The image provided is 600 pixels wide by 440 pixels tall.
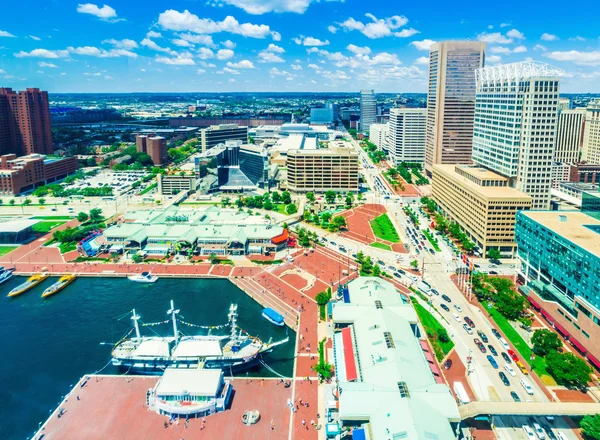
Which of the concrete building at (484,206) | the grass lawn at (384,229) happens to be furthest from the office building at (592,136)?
the grass lawn at (384,229)

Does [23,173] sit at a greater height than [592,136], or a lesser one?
lesser

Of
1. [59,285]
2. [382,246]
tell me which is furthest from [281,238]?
[59,285]

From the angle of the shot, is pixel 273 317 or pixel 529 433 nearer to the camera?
pixel 529 433

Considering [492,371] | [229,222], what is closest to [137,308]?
[229,222]

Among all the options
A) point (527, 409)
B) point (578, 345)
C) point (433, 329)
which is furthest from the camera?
point (433, 329)

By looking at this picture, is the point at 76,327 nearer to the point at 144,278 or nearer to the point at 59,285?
the point at 59,285

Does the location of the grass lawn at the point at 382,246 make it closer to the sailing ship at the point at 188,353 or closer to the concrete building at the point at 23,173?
the sailing ship at the point at 188,353
